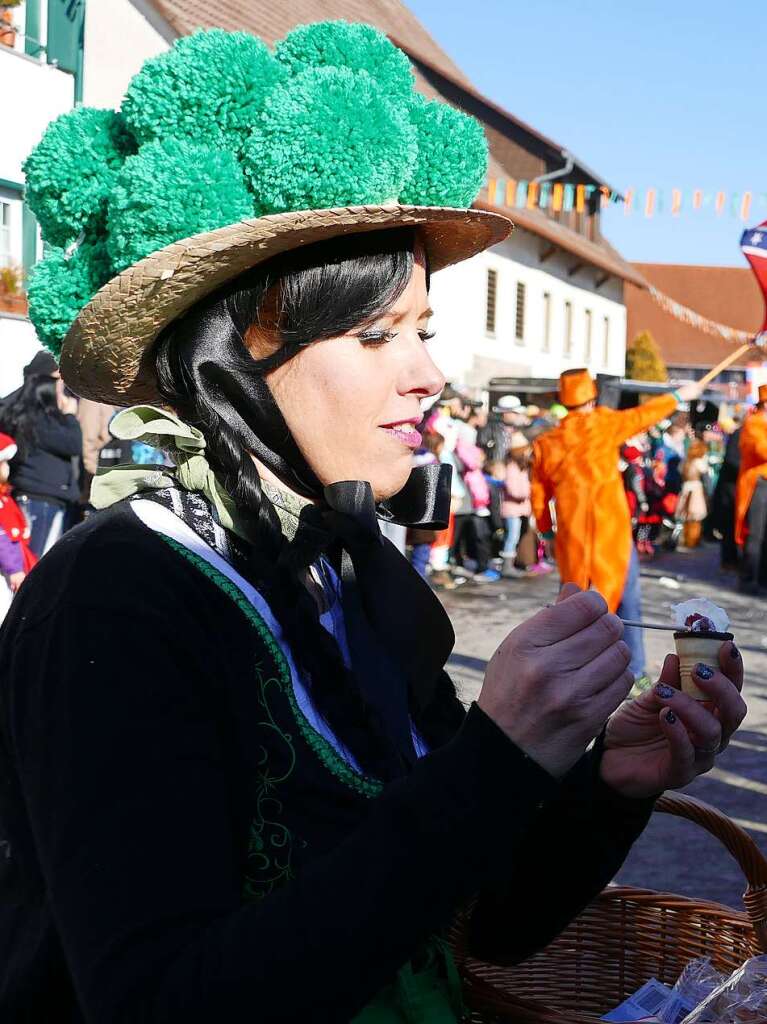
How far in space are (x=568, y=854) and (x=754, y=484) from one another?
34.6 ft

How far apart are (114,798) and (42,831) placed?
0.30 ft

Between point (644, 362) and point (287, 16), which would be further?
point (644, 362)

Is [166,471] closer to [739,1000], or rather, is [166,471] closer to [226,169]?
[226,169]

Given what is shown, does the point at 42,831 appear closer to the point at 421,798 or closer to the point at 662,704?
the point at 421,798

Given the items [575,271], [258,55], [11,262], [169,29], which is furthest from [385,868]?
[575,271]

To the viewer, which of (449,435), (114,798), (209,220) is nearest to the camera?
(114,798)

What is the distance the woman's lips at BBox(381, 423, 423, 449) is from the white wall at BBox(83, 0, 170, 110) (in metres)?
15.1

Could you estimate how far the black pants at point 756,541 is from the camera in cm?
1161

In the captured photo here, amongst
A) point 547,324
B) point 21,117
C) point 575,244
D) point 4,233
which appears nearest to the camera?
point 4,233

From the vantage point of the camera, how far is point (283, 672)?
1.29m

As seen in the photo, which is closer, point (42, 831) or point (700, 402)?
point (42, 831)

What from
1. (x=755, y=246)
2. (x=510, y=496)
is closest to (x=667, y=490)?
(x=510, y=496)

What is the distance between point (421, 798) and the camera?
110 cm

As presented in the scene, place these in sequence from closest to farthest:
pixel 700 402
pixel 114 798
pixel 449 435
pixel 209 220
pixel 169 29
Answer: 1. pixel 114 798
2. pixel 209 220
3. pixel 449 435
4. pixel 169 29
5. pixel 700 402
